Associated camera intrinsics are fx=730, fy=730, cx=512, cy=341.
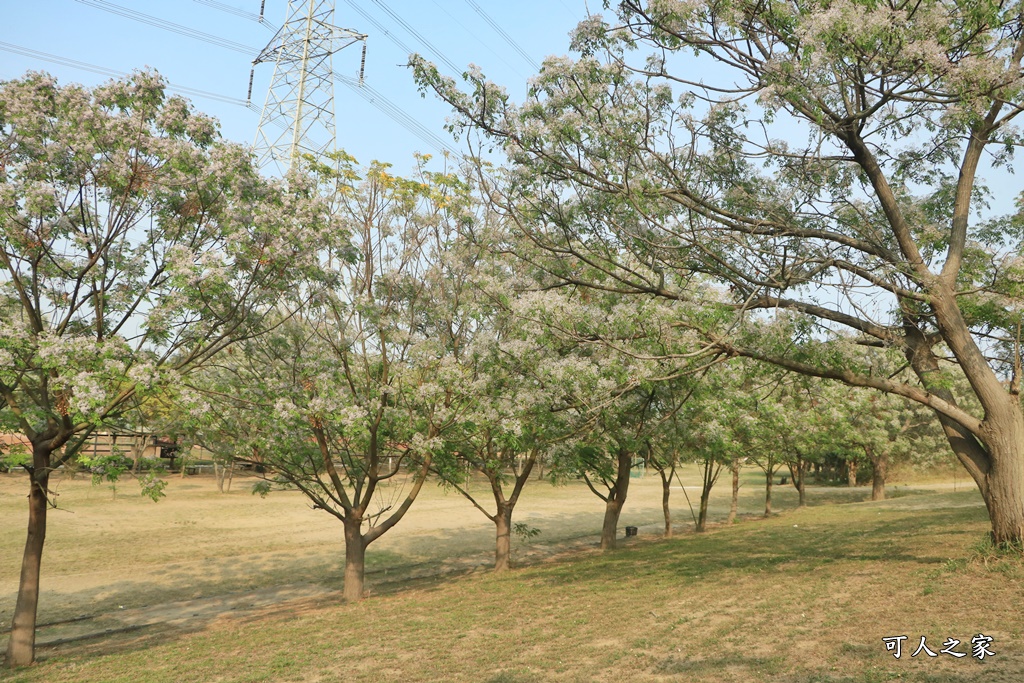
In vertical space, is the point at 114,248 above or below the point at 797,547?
above

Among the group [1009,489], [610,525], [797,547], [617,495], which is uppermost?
[1009,489]

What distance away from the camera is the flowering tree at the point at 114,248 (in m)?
10.9

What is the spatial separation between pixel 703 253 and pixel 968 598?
6038mm

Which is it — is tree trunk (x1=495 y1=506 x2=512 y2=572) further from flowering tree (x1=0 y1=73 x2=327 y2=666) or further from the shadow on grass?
flowering tree (x1=0 y1=73 x2=327 y2=666)

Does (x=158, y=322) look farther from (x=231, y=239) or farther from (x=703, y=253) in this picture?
(x=703, y=253)

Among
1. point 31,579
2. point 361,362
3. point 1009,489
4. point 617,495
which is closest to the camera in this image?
point 1009,489

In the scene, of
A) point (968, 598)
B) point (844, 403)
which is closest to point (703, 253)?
point (968, 598)

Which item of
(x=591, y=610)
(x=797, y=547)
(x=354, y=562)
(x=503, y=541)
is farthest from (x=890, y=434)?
(x=354, y=562)

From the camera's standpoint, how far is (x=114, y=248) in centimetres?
1198

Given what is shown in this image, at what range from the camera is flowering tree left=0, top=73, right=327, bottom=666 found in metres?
10.9

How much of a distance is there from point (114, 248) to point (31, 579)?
565 centimetres

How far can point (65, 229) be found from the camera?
38.1 feet

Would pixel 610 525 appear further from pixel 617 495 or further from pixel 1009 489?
pixel 1009 489

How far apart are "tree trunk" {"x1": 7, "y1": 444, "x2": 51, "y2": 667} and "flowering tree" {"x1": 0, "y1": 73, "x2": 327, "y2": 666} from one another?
0.07 ft
